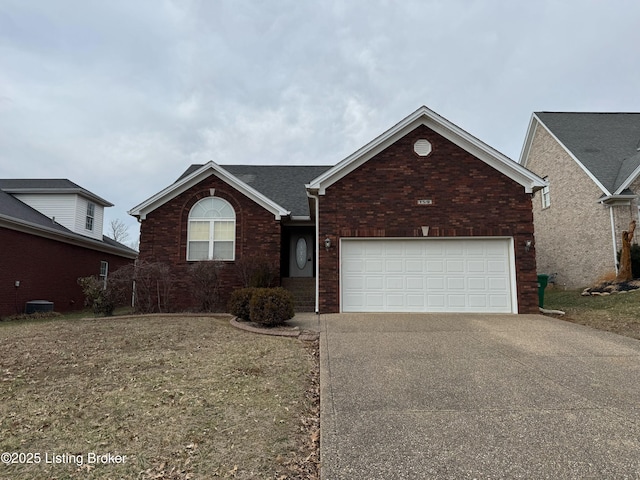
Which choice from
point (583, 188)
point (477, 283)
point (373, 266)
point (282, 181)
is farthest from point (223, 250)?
point (583, 188)

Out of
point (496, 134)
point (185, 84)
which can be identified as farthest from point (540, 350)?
point (496, 134)

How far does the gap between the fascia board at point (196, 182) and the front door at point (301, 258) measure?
85.2 inches

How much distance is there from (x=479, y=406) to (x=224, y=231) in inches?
406

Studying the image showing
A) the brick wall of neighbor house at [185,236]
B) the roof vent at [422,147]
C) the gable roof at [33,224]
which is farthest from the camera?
the gable roof at [33,224]

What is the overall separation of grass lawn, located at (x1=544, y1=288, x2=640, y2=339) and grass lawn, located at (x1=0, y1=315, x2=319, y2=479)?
22.9 ft

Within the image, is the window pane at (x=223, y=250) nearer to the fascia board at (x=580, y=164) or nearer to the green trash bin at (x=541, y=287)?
the green trash bin at (x=541, y=287)

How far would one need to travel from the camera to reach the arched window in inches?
506

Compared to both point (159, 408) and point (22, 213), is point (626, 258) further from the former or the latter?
point (22, 213)

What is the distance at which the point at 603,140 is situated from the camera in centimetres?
1766

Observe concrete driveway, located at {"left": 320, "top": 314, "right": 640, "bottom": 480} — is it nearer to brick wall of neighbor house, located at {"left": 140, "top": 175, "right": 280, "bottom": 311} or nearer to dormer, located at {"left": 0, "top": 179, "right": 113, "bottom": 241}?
brick wall of neighbor house, located at {"left": 140, "top": 175, "right": 280, "bottom": 311}

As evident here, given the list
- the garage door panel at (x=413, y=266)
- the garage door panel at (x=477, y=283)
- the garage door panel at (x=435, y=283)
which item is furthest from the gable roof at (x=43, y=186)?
the garage door panel at (x=477, y=283)

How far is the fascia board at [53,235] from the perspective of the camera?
1286cm

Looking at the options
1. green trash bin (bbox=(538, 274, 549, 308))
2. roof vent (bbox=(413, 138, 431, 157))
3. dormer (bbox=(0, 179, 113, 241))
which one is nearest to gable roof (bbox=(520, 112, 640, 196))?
green trash bin (bbox=(538, 274, 549, 308))

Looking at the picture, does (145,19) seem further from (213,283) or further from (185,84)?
(213,283)
